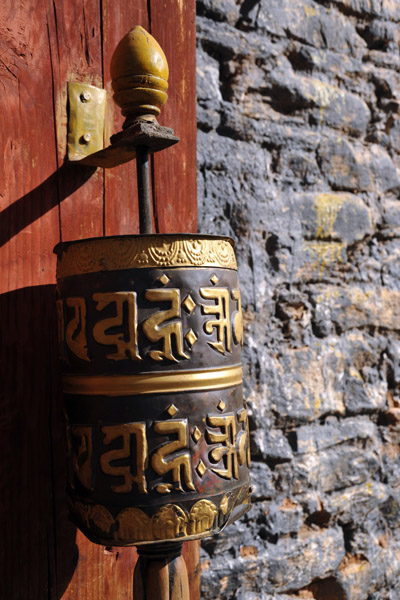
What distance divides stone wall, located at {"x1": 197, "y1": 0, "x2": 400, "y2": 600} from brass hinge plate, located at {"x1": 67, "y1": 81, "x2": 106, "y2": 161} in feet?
0.98

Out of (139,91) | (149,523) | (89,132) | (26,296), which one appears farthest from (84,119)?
(149,523)

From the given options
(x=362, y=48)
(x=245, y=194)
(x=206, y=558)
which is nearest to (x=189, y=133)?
(x=245, y=194)

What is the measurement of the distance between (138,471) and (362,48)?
1.37 m

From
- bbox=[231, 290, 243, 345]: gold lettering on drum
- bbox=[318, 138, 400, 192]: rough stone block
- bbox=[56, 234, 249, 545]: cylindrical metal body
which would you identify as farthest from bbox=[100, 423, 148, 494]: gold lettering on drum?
bbox=[318, 138, 400, 192]: rough stone block

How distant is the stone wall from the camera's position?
1.52 m

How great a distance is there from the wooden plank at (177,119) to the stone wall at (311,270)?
0.09 metres

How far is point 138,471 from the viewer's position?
0.97 m

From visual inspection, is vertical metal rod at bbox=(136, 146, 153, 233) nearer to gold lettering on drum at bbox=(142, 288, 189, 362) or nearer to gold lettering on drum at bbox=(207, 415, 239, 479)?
gold lettering on drum at bbox=(142, 288, 189, 362)

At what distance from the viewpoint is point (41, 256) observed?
1183mm

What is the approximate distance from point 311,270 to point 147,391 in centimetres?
80

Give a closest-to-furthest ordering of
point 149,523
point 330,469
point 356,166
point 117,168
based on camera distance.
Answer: point 149,523 < point 117,168 < point 330,469 < point 356,166

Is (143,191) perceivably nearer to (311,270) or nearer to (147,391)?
(147,391)

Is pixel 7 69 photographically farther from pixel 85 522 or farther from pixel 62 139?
pixel 85 522

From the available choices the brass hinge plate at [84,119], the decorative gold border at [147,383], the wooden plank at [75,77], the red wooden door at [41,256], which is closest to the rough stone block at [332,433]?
the red wooden door at [41,256]
